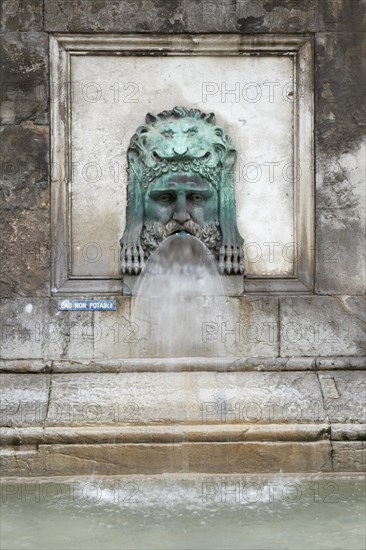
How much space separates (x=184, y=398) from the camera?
18.9 feet

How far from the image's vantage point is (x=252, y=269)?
6406 mm

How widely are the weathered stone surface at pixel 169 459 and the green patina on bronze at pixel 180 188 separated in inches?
51.9

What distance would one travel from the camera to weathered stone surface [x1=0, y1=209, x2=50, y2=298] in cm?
623

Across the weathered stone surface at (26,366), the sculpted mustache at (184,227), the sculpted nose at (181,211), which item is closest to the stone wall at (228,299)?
the weathered stone surface at (26,366)

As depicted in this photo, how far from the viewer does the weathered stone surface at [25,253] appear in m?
6.23

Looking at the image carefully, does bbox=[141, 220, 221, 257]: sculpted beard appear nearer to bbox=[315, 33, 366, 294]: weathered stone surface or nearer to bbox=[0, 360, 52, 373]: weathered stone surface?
bbox=[315, 33, 366, 294]: weathered stone surface

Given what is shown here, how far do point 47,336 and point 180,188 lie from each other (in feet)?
4.40

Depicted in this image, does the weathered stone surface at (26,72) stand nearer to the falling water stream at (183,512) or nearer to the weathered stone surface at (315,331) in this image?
the falling water stream at (183,512)

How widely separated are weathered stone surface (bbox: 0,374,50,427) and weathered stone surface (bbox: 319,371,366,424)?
1776 mm

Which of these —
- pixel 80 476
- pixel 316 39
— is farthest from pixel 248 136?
pixel 80 476

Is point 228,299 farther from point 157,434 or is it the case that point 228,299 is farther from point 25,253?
point 25,253

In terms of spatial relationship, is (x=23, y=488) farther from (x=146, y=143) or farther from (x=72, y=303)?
(x=146, y=143)

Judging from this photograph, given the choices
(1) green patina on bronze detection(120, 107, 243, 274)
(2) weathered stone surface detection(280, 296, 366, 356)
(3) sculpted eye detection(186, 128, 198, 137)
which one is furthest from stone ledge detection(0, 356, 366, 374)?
(3) sculpted eye detection(186, 128, 198, 137)

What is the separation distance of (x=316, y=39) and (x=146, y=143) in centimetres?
138
